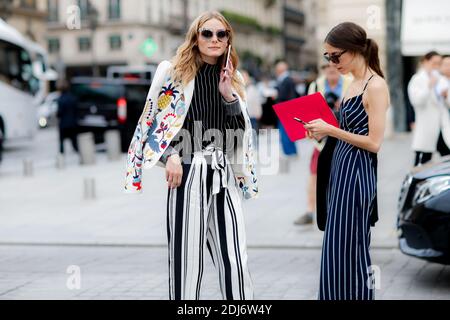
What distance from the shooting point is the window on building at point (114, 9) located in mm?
62719

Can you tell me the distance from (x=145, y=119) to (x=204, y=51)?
0.43m

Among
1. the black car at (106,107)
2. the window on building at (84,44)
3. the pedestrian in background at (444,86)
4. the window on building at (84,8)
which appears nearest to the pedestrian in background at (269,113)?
the black car at (106,107)

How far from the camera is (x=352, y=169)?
452 cm

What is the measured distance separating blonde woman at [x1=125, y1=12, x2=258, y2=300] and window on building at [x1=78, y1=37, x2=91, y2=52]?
61422 millimetres

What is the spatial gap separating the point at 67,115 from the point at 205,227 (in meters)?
16.3

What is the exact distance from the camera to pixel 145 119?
4.55 m

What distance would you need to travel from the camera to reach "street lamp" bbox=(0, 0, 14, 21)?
1834 inches

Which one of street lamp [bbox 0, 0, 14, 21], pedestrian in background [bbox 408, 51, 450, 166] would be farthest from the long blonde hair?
street lamp [bbox 0, 0, 14, 21]

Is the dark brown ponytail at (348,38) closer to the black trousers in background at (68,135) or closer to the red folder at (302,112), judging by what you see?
the red folder at (302,112)

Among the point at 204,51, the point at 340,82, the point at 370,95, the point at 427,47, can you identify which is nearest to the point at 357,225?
the point at 370,95

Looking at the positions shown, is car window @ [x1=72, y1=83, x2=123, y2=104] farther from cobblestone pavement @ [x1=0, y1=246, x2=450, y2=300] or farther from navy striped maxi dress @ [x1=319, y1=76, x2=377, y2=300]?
navy striped maxi dress @ [x1=319, y1=76, x2=377, y2=300]

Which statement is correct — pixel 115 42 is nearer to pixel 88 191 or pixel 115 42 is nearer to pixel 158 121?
pixel 88 191

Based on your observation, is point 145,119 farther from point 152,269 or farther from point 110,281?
point 152,269

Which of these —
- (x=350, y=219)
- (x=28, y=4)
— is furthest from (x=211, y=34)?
(x=28, y=4)
